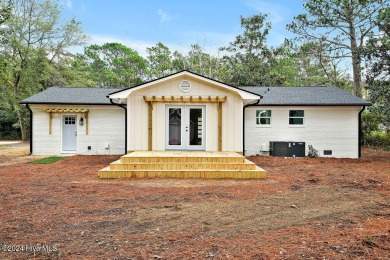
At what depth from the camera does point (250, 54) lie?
1068 inches

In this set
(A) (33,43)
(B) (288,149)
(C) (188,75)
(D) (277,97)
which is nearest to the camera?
(C) (188,75)

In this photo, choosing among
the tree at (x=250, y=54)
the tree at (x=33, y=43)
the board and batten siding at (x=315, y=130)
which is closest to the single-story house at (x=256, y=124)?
the board and batten siding at (x=315, y=130)

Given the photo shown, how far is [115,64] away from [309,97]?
2848 cm

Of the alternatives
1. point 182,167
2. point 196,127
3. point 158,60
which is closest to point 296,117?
point 196,127

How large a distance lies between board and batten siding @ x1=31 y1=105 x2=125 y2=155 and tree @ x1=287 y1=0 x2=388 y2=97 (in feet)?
43.4

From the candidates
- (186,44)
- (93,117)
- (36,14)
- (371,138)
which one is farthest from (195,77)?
(186,44)

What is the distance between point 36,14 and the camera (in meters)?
22.9

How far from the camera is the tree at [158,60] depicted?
34906mm

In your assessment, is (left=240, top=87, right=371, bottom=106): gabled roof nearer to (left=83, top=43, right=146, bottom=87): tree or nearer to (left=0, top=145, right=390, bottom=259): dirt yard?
(left=0, top=145, right=390, bottom=259): dirt yard

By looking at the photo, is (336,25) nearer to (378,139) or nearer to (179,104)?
(378,139)

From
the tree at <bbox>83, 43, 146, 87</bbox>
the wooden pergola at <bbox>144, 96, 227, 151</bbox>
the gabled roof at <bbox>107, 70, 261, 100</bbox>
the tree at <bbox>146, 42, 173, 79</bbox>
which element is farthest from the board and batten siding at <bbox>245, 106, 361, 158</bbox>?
the tree at <bbox>83, 43, 146, 87</bbox>

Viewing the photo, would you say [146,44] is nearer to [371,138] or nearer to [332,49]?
[332,49]

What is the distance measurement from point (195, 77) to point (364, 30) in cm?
1362

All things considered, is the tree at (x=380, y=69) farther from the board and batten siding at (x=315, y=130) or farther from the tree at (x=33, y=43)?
the tree at (x=33, y=43)
